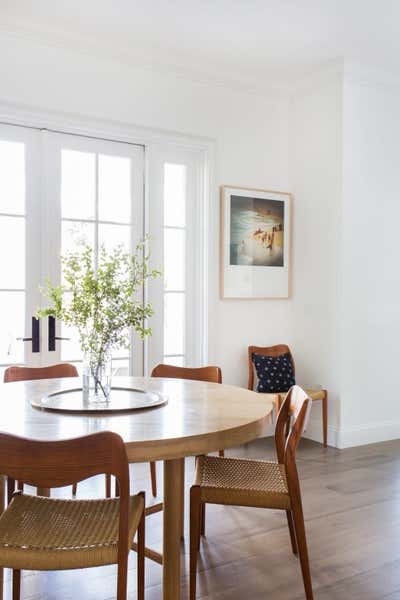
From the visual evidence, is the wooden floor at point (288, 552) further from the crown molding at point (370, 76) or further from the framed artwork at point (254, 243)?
the crown molding at point (370, 76)

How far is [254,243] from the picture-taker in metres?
5.00

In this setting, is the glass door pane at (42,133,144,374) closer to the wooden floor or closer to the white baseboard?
the wooden floor

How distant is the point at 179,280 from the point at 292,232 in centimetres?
121

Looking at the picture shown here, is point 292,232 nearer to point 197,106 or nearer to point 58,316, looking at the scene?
point 197,106

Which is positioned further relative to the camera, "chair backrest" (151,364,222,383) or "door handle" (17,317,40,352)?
"door handle" (17,317,40,352)

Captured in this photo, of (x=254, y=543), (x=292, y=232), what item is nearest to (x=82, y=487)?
(x=254, y=543)

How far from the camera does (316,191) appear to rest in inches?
196

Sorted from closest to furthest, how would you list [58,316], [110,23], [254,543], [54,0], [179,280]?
1. [58,316]
2. [254,543]
3. [54,0]
4. [110,23]
5. [179,280]

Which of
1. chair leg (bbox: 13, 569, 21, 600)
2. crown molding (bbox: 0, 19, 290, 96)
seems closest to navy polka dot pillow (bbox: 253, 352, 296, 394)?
crown molding (bbox: 0, 19, 290, 96)

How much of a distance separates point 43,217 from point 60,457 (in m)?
2.81

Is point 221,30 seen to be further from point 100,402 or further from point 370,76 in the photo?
point 100,402

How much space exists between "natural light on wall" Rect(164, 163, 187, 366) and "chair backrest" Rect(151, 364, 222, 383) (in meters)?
1.29

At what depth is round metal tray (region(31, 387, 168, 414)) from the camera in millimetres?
2264

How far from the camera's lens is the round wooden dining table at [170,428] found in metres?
1.87
